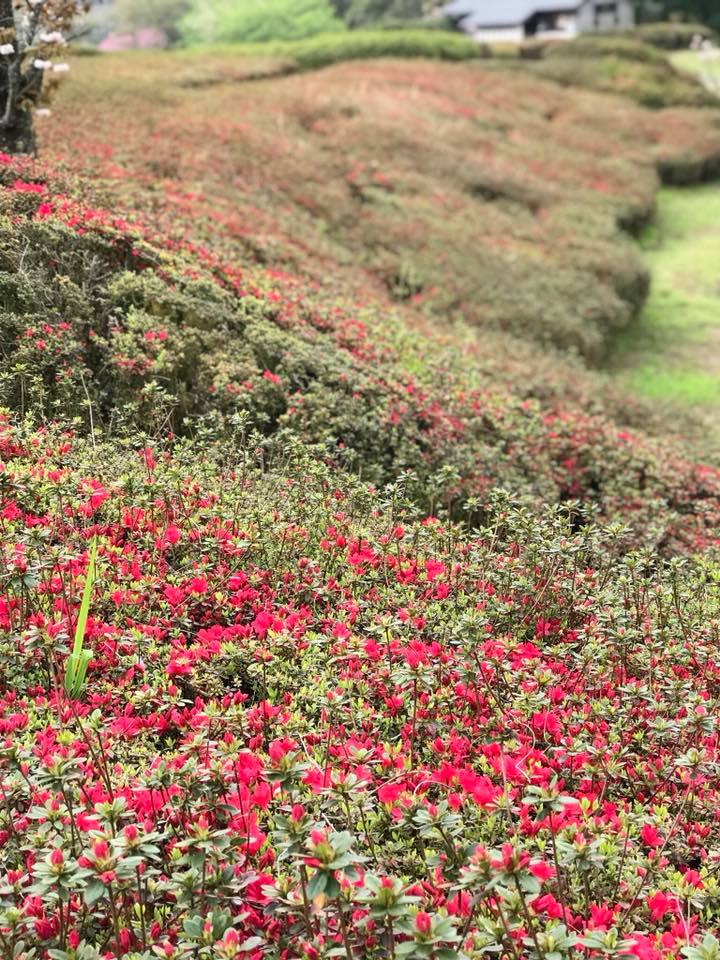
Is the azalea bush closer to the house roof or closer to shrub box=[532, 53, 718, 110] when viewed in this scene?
shrub box=[532, 53, 718, 110]

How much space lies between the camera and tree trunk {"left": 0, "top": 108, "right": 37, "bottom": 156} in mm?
7980

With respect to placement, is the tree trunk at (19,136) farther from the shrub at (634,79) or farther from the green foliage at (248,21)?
the green foliage at (248,21)

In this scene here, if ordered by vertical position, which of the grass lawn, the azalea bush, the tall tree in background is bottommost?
the azalea bush

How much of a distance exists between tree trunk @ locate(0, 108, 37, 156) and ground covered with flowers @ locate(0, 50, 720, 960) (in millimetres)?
902

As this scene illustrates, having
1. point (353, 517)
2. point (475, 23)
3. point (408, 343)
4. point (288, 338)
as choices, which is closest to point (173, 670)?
point (353, 517)

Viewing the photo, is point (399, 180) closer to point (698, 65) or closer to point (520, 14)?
point (698, 65)

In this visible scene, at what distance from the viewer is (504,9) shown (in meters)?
49.0

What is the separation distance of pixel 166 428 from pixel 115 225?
2117 mm

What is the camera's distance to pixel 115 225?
269 inches

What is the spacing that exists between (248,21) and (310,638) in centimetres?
3071

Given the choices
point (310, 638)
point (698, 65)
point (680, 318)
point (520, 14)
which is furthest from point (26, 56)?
point (520, 14)

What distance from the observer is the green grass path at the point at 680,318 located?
12.2m

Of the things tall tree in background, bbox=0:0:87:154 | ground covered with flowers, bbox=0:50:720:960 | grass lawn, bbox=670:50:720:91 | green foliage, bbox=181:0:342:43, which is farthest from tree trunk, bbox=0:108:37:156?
grass lawn, bbox=670:50:720:91

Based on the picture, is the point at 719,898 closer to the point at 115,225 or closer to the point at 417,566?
the point at 417,566
